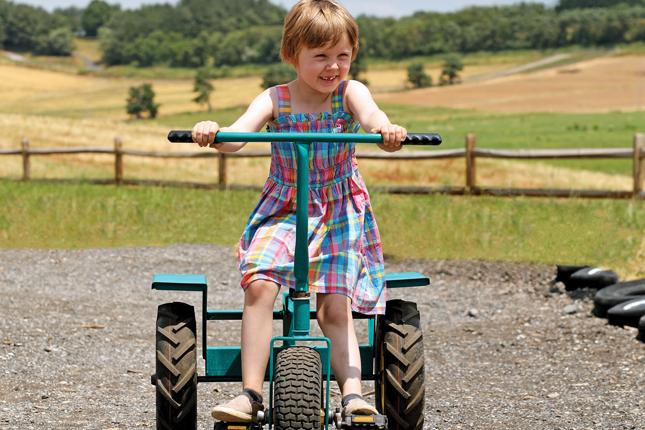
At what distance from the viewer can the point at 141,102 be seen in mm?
86062

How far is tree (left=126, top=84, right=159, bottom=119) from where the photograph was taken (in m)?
85.3

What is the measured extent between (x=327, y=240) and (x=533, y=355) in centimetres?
407

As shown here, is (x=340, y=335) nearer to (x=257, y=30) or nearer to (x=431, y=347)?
(x=431, y=347)

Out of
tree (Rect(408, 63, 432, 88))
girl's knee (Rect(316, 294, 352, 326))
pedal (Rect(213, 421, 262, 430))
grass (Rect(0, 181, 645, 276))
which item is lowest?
grass (Rect(0, 181, 645, 276))

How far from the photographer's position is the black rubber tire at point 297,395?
370cm

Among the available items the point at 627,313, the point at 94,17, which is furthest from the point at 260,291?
the point at 94,17

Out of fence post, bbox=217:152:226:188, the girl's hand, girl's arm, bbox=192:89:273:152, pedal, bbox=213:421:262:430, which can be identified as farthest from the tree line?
pedal, bbox=213:421:262:430

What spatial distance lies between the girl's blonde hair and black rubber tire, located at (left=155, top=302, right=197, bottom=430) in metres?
1.21

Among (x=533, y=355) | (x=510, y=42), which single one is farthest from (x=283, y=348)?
(x=510, y=42)

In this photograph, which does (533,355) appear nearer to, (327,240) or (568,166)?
(327,240)

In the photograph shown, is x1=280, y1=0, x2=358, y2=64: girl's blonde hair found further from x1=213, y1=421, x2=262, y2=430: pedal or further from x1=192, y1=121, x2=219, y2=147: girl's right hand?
x1=213, y1=421, x2=262, y2=430: pedal

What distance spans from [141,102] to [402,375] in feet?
274

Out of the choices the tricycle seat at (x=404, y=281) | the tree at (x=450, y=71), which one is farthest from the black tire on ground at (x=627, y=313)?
the tree at (x=450, y=71)

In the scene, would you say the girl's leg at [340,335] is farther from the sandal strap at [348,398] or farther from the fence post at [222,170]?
the fence post at [222,170]
